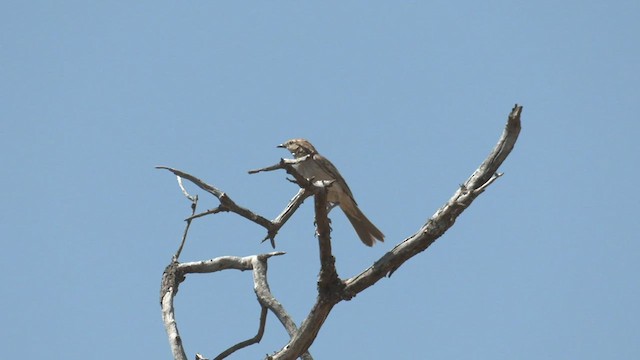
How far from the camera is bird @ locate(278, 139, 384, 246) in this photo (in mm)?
7621

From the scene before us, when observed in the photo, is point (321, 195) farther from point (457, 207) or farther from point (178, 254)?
point (178, 254)

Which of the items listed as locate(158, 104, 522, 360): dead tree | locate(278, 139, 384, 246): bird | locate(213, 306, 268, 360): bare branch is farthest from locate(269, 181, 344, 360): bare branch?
locate(278, 139, 384, 246): bird

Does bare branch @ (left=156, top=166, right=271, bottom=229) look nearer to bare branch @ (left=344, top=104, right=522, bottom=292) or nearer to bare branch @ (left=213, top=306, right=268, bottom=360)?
bare branch @ (left=344, top=104, right=522, bottom=292)

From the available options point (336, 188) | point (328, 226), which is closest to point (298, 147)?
point (336, 188)

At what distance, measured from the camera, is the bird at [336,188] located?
7.62 meters

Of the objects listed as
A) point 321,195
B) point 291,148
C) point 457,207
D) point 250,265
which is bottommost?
point 457,207

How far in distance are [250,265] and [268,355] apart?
1272 mm

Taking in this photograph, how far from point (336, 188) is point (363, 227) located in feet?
1.64

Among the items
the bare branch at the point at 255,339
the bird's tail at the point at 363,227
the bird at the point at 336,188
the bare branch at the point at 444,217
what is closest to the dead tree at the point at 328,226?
the bare branch at the point at 444,217

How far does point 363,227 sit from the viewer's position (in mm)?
8047

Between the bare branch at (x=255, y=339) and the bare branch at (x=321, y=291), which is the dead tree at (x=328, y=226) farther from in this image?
the bare branch at (x=255, y=339)

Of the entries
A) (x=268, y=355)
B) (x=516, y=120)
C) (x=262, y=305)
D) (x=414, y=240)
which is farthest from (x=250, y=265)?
(x=516, y=120)

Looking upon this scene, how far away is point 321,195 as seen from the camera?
5.69 metres

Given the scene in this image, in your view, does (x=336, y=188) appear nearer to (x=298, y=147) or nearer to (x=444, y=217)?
(x=298, y=147)
